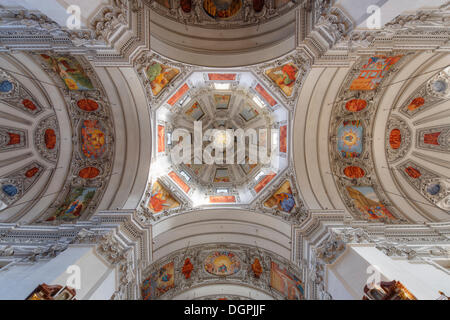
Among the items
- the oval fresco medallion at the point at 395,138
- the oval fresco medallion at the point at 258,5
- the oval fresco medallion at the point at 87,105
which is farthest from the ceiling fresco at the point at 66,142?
the oval fresco medallion at the point at 395,138

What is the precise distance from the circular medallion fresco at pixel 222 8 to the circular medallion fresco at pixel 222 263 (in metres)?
12.2

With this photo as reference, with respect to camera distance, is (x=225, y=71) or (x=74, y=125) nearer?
(x=225, y=71)

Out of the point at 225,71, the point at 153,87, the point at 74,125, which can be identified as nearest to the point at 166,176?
the point at 153,87

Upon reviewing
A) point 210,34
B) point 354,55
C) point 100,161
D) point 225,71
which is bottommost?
point 100,161

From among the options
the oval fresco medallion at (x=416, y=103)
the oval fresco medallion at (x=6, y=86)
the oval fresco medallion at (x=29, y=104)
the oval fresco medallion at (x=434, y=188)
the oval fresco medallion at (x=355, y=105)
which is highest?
the oval fresco medallion at (x=6, y=86)

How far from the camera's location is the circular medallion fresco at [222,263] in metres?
12.2

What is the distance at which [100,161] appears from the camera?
11.5m

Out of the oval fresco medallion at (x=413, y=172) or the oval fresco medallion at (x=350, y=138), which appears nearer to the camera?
the oval fresco medallion at (x=350, y=138)

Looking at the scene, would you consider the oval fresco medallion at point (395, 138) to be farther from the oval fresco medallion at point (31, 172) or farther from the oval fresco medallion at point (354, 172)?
the oval fresco medallion at point (31, 172)

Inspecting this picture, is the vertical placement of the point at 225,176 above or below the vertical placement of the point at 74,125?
below

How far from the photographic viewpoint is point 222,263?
1230 cm

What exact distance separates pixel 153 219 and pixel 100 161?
14.5ft

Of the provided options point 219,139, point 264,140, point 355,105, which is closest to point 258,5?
point 355,105

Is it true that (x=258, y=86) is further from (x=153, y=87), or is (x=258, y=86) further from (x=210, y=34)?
(x=153, y=87)
